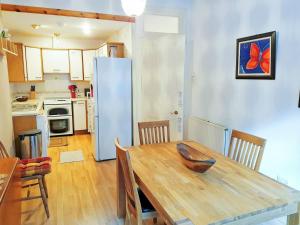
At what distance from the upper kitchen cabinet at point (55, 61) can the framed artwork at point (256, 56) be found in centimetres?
434

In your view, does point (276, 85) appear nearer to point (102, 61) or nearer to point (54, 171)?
point (102, 61)

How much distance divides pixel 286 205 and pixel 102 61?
325 centimetres

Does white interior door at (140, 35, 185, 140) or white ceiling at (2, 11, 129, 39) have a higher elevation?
white ceiling at (2, 11, 129, 39)

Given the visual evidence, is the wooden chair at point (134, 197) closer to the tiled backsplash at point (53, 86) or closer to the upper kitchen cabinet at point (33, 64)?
the upper kitchen cabinet at point (33, 64)

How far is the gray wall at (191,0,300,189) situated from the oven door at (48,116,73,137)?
3420 millimetres

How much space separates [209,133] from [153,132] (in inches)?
40.8

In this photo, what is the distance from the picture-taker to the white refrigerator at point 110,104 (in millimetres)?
3887

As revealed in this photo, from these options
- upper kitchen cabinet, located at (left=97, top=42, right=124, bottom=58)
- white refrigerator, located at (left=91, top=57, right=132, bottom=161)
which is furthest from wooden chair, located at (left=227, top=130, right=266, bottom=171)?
upper kitchen cabinet, located at (left=97, top=42, right=124, bottom=58)

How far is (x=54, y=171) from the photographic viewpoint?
3.64 metres

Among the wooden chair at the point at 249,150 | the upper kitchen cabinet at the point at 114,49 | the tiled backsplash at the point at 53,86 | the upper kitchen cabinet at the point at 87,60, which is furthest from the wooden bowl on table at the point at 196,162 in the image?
the tiled backsplash at the point at 53,86

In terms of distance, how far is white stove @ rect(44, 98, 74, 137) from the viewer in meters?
5.54

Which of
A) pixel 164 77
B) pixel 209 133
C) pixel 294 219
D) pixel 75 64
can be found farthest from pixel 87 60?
pixel 294 219

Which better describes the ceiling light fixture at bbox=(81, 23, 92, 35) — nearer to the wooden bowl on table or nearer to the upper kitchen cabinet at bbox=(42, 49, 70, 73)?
the upper kitchen cabinet at bbox=(42, 49, 70, 73)

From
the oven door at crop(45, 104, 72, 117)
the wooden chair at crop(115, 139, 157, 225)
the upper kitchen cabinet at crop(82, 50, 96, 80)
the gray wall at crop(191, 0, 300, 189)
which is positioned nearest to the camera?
the wooden chair at crop(115, 139, 157, 225)
